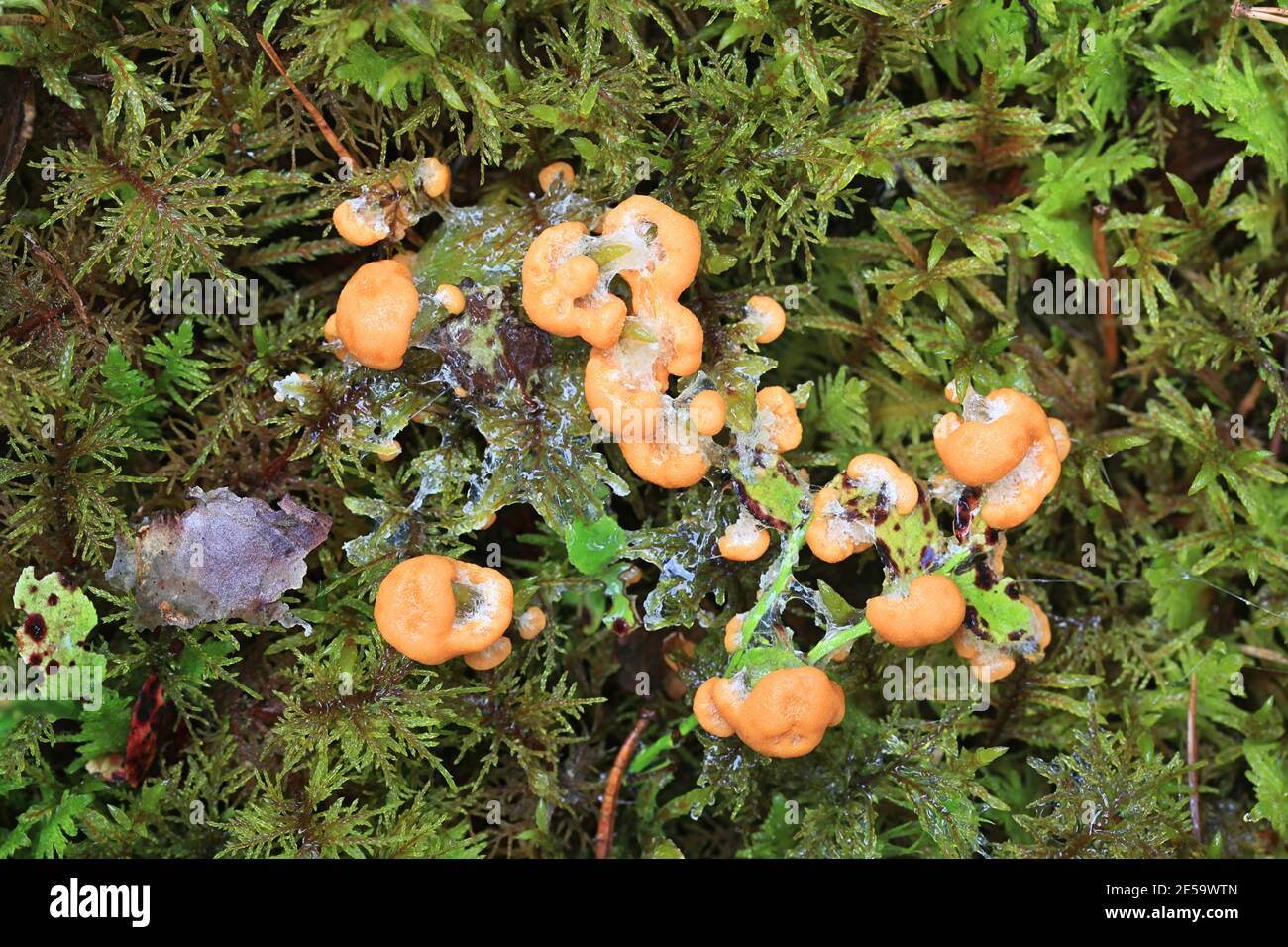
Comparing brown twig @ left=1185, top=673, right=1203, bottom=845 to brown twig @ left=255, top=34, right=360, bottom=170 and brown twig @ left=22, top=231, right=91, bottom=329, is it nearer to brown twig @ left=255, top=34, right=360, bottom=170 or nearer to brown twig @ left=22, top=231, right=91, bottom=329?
brown twig @ left=255, top=34, right=360, bottom=170

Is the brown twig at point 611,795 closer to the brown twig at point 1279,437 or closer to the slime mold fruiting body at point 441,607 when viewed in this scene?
the slime mold fruiting body at point 441,607

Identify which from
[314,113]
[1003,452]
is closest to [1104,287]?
[1003,452]

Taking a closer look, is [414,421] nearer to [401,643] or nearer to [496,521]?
[496,521]

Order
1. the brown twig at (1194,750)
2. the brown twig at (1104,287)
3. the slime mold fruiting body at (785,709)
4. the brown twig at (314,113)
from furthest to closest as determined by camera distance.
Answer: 1. the brown twig at (1104,287)
2. the brown twig at (1194,750)
3. the brown twig at (314,113)
4. the slime mold fruiting body at (785,709)

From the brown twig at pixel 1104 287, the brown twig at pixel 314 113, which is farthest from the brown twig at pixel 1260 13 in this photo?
the brown twig at pixel 314 113

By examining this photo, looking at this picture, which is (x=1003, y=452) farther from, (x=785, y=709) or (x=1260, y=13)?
(x=1260, y=13)

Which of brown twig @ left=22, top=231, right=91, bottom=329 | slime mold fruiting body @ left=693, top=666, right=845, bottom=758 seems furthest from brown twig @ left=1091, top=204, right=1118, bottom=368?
brown twig @ left=22, top=231, right=91, bottom=329
